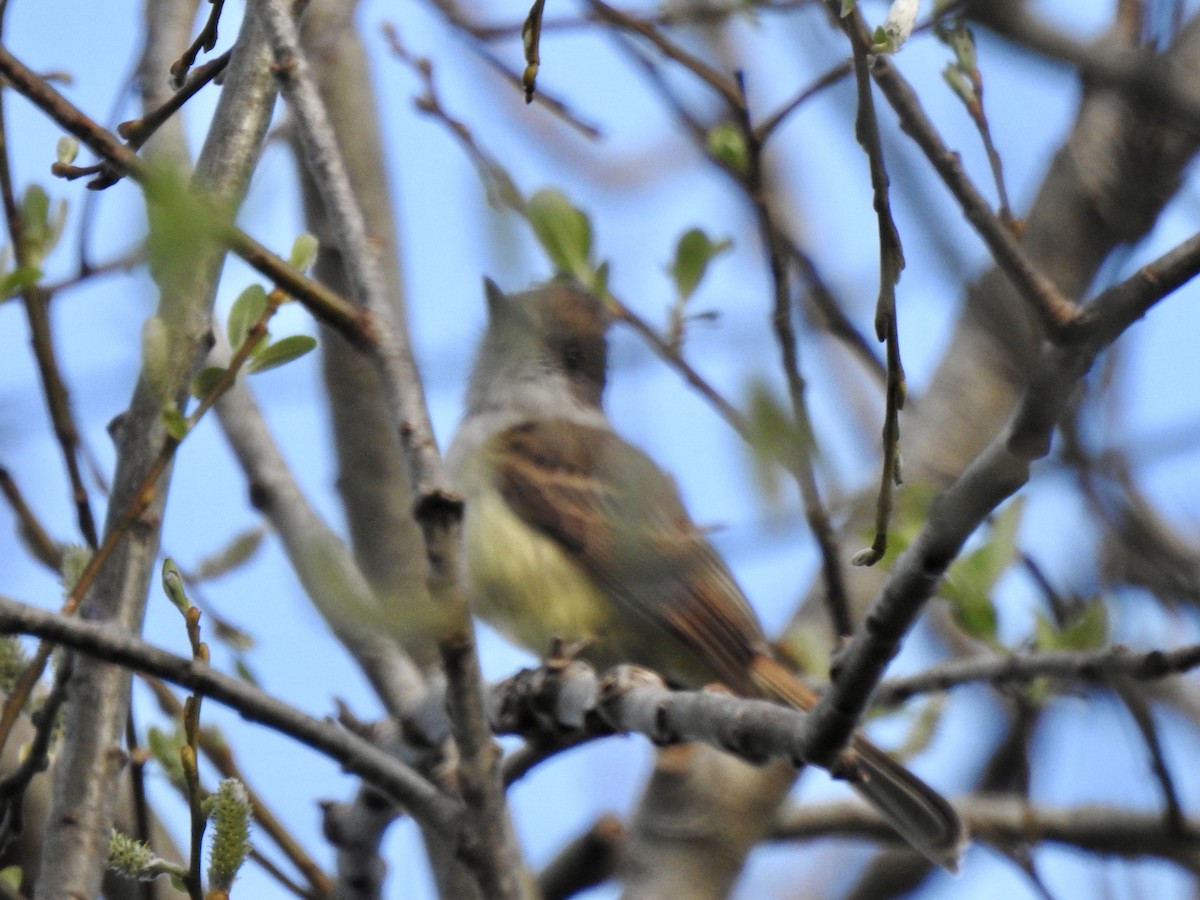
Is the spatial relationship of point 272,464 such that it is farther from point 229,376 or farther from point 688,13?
point 688,13

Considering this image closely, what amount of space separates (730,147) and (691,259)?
0.36 metres

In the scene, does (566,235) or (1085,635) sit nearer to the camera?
(1085,635)

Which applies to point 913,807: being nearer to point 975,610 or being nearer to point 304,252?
point 975,610

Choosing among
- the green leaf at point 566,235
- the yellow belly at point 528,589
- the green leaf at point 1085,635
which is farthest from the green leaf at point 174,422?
the yellow belly at point 528,589

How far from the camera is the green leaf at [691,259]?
13.6 ft

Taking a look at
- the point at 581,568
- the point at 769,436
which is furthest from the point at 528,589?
the point at 769,436

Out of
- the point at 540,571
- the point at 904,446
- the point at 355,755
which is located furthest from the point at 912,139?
the point at 540,571

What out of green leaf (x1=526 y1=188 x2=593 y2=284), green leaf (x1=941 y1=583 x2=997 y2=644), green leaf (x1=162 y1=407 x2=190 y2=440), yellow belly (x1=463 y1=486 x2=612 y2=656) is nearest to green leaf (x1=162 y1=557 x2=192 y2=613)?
green leaf (x1=162 y1=407 x2=190 y2=440)

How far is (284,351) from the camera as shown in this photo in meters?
3.01

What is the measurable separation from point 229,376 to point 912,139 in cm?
137

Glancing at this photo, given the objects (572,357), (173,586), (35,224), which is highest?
(572,357)

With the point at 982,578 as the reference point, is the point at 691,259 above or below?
above

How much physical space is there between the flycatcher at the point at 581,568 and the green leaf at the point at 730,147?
693mm

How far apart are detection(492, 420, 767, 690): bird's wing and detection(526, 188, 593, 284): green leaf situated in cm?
65
